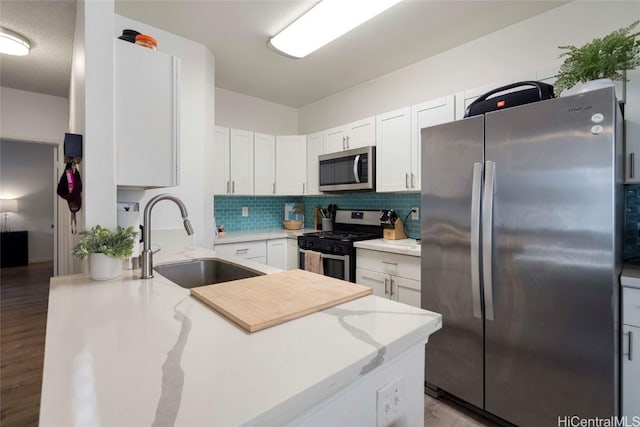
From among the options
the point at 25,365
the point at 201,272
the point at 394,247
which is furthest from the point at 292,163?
the point at 25,365

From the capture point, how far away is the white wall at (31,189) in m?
6.24

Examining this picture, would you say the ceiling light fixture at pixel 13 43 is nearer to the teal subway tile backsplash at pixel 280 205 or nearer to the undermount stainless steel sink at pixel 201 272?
the teal subway tile backsplash at pixel 280 205

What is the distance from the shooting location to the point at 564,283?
138 centimetres

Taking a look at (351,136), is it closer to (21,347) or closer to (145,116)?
(145,116)

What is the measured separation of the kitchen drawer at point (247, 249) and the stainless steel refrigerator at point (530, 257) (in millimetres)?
1906

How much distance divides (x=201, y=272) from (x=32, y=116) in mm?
3886

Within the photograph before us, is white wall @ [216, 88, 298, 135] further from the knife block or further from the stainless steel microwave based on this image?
the knife block

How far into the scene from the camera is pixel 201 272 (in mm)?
1793

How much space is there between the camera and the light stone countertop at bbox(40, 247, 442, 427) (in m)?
0.48

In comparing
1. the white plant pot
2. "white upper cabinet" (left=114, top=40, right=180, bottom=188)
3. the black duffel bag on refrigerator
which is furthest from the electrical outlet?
the black duffel bag on refrigerator

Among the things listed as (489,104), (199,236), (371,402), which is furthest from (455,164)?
(199,236)

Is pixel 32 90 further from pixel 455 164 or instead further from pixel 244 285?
pixel 455 164

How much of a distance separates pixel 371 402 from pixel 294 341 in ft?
0.75

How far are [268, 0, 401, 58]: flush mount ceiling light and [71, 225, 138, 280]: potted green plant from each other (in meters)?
1.85
